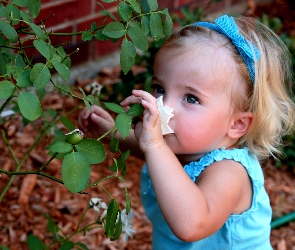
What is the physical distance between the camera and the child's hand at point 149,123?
52.2 inches

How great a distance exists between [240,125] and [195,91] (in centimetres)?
22

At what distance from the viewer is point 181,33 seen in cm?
159

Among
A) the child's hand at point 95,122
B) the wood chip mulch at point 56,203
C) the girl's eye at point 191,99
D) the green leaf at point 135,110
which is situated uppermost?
the green leaf at point 135,110

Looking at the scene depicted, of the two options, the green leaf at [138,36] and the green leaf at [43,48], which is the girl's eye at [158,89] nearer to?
the green leaf at [138,36]

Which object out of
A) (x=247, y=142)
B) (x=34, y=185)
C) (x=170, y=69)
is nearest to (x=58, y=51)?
(x=170, y=69)

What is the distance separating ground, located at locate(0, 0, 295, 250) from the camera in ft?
6.97

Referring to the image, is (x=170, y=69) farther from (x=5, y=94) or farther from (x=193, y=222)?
(x=5, y=94)

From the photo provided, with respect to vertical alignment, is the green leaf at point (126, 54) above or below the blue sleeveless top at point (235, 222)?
above

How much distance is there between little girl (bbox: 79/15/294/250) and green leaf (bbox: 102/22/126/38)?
0.55 ft

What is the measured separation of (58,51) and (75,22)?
1.50 meters

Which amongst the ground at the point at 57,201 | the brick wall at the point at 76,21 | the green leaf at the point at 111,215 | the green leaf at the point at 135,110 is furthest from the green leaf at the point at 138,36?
the brick wall at the point at 76,21

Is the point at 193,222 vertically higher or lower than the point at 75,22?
higher

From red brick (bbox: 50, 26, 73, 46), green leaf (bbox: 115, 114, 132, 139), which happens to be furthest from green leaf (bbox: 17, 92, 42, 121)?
red brick (bbox: 50, 26, 73, 46)

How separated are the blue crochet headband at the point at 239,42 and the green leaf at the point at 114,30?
395 mm
